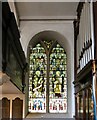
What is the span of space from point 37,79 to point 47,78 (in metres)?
0.32

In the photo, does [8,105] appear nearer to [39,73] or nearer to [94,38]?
[39,73]

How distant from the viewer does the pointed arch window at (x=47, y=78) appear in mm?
9328

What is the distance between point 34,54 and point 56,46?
76cm

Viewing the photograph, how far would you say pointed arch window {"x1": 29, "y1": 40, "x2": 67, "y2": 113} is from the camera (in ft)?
30.6

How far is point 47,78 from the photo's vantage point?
375 inches

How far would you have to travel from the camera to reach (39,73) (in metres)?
9.62

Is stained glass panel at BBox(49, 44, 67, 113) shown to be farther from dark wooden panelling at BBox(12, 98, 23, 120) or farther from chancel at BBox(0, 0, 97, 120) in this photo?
dark wooden panelling at BBox(12, 98, 23, 120)

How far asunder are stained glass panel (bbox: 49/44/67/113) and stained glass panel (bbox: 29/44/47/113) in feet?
0.73

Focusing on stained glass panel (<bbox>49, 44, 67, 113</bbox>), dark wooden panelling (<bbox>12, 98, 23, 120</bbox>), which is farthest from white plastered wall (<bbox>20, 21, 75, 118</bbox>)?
dark wooden panelling (<bbox>12, 98, 23, 120</bbox>)

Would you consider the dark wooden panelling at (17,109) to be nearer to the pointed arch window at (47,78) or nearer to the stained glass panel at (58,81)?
the pointed arch window at (47,78)

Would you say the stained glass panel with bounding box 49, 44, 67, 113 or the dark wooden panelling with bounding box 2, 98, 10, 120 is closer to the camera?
the dark wooden panelling with bounding box 2, 98, 10, 120

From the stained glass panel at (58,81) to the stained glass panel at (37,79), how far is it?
0.22 meters

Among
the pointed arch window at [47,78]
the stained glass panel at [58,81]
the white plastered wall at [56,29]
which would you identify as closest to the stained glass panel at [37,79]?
the pointed arch window at [47,78]

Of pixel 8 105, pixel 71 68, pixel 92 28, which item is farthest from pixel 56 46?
pixel 92 28
